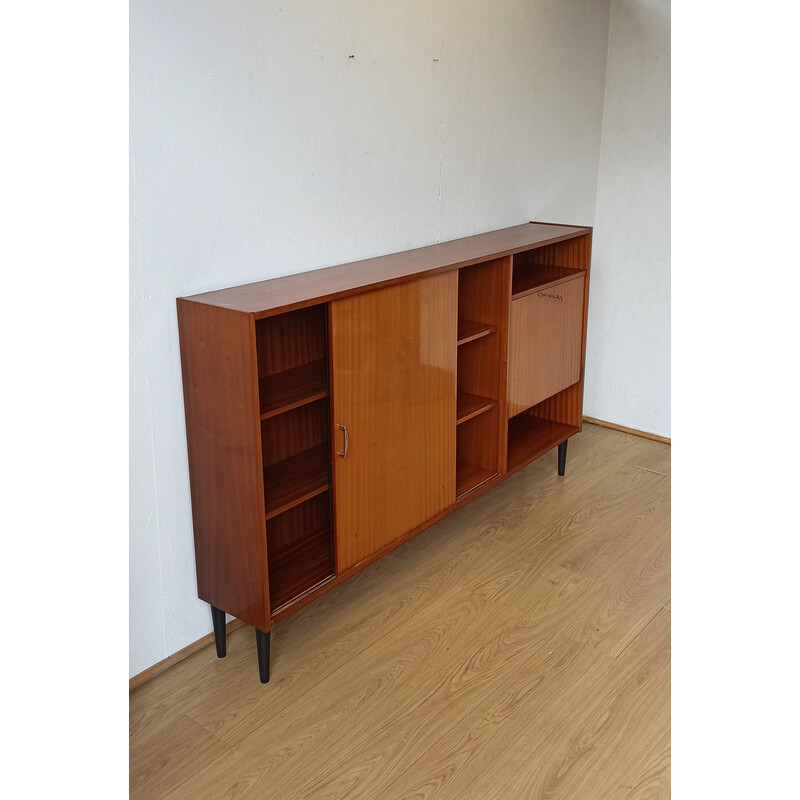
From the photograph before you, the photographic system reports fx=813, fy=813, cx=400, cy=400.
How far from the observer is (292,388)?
2.22m

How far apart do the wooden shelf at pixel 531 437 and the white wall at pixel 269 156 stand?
34.6 inches

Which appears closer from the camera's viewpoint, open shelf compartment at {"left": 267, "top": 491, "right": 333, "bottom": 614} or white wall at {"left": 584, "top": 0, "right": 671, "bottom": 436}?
open shelf compartment at {"left": 267, "top": 491, "right": 333, "bottom": 614}

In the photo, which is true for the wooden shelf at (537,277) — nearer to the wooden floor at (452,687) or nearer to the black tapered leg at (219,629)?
the wooden floor at (452,687)

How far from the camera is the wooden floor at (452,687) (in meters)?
1.89

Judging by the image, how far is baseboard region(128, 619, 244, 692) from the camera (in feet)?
7.26

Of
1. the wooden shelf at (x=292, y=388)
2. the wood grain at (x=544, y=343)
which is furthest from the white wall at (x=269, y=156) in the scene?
the wood grain at (x=544, y=343)

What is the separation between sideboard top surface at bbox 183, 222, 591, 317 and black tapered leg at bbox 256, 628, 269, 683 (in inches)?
34.1

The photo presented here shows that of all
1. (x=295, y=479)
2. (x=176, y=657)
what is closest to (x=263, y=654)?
(x=176, y=657)

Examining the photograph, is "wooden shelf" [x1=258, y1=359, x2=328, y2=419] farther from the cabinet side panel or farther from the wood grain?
the wood grain

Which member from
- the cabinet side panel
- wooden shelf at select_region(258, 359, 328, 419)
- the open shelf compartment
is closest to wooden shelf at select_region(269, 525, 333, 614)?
the open shelf compartment

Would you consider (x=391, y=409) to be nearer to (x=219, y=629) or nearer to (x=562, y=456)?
(x=219, y=629)
